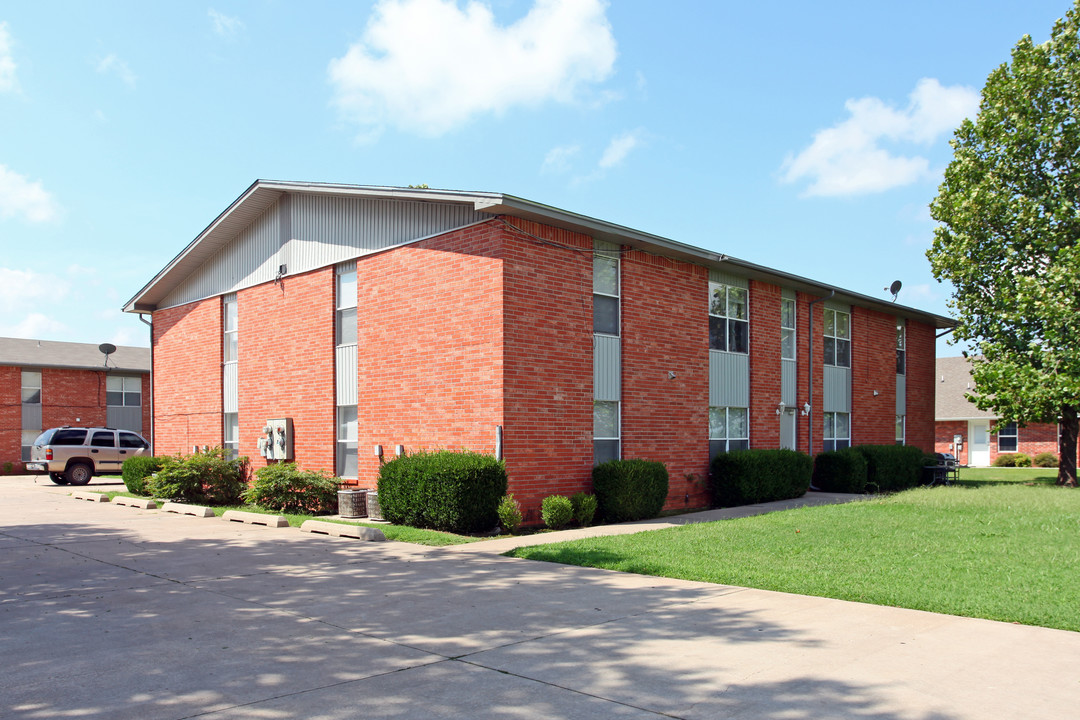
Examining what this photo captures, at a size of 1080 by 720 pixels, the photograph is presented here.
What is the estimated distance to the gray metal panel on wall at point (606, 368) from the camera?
1563 cm

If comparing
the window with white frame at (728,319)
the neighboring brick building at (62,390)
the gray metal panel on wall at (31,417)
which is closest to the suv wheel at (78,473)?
the neighboring brick building at (62,390)

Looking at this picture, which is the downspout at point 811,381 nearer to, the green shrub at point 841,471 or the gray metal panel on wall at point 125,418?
the green shrub at point 841,471

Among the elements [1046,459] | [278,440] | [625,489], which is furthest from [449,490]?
[1046,459]

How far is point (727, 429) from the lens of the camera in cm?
1916

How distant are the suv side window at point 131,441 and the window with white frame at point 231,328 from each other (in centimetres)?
1116

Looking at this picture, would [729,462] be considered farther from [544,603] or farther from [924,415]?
[924,415]

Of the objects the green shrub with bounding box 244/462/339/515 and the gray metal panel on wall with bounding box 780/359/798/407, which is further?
the gray metal panel on wall with bounding box 780/359/798/407

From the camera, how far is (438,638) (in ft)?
22.1

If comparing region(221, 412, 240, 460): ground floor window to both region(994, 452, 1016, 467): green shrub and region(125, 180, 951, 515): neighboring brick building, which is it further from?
region(994, 452, 1016, 467): green shrub

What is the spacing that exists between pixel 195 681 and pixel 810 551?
790 centimetres

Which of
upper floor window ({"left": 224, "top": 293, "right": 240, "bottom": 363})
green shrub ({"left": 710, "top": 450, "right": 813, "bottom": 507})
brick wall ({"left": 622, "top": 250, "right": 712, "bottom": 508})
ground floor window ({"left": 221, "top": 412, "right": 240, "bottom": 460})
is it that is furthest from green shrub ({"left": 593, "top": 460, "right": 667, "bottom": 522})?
upper floor window ({"left": 224, "top": 293, "right": 240, "bottom": 363})

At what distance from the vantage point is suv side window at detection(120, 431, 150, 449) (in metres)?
30.0

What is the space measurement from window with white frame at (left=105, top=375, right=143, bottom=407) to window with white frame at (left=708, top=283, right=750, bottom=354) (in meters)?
31.6

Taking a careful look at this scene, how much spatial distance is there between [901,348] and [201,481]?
21.5 meters
